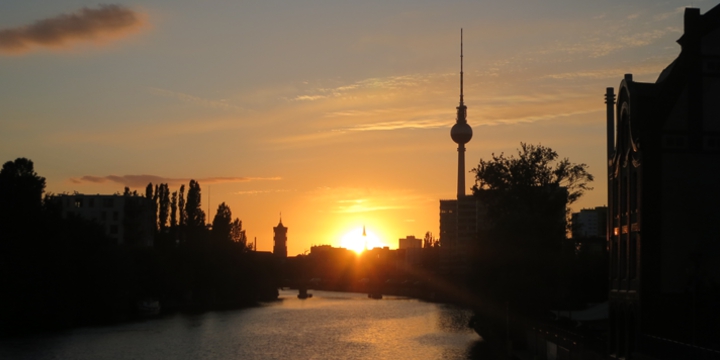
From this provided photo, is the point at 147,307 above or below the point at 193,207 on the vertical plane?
below

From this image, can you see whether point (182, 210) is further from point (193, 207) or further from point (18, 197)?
point (18, 197)

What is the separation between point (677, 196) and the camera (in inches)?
1601

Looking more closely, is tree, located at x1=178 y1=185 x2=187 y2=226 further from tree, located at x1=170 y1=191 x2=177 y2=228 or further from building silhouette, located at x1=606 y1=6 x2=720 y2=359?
building silhouette, located at x1=606 y1=6 x2=720 y2=359

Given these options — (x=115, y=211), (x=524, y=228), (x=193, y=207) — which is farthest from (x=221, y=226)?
(x=524, y=228)

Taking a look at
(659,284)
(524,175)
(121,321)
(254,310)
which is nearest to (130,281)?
(121,321)

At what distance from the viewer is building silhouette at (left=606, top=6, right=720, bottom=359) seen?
39406 millimetres

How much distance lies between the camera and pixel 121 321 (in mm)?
103188

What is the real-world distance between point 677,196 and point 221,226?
132 m

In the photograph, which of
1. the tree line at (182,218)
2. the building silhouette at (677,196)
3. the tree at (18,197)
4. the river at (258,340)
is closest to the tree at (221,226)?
the tree line at (182,218)

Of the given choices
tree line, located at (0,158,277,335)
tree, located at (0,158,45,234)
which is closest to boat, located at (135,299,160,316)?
tree line, located at (0,158,277,335)

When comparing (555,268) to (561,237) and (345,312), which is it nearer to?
(561,237)

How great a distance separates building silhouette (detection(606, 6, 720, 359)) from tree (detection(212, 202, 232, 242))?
407 feet

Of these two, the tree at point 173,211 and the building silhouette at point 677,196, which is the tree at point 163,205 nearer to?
the tree at point 173,211

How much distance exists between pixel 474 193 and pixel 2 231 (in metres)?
43.6
